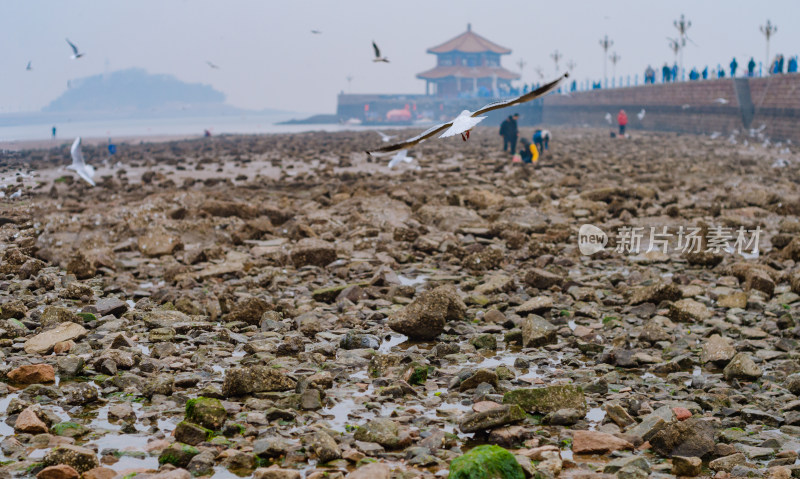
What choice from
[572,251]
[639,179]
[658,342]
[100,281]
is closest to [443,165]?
[639,179]

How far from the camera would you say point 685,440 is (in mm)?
3453

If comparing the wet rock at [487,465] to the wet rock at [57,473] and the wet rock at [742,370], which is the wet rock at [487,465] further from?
the wet rock at [742,370]

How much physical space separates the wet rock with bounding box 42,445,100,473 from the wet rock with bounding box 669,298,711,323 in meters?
4.33

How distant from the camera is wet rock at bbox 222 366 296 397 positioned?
4.13 meters

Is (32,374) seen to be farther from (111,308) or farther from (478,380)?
(478,380)

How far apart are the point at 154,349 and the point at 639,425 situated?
2992 millimetres

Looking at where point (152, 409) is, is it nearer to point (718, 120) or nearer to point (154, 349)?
point (154, 349)

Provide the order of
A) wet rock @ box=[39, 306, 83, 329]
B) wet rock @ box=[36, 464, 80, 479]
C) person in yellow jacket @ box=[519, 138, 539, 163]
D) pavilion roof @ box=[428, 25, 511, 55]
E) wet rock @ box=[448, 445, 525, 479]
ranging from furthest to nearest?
1. pavilion roof @ box=[428, 25, 511, 55]
2. person in yellow jacket @ box=[519, 138, 539, 163]
3. wet rock @ box=[39, 306, 83, 329]
4. wet rock @ box=[36, 464, 80, 479]
5. wet rock @ box=[448, 445, 525, 479]

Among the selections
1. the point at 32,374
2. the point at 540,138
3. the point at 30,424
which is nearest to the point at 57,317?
the point at 32,374

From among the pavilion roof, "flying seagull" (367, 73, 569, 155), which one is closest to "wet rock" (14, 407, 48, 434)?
"flying seagull" (367, 73, 569, 155)

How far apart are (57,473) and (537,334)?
3181 mm

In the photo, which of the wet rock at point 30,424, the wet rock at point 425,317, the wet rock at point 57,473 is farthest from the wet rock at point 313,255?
the wet rock at point 57,473

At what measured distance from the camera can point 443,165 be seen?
19344 millimetres

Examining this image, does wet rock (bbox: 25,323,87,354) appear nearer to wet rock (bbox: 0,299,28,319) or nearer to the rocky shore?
the rocky shore
